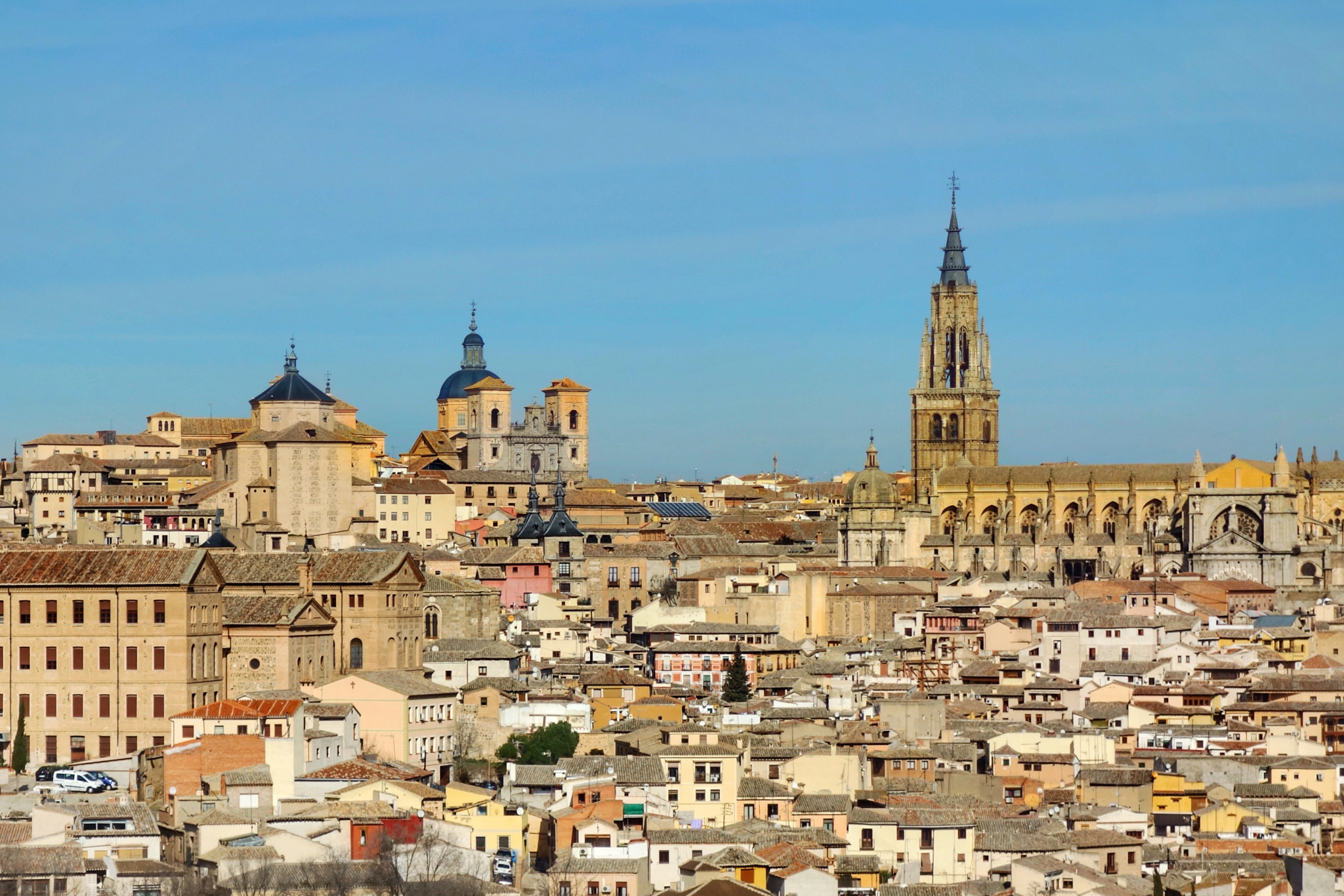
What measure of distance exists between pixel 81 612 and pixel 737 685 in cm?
2038

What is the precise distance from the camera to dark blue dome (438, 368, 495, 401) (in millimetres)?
170625

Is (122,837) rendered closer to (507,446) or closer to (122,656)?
(122,656)

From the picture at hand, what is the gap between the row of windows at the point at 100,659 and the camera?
6150 centimetres

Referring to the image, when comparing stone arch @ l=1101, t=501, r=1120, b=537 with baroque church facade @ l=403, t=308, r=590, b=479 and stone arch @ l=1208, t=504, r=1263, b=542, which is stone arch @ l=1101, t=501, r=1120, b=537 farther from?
baroque church facade @ l=403, t=308, r=590, b=479

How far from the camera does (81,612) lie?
6197 cm

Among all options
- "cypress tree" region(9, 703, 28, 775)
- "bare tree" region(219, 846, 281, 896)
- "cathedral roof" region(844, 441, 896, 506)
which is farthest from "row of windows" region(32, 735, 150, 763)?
"cathedral roof" region(844, 441, 896, 506)

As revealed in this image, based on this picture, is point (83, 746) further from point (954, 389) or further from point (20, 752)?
point (954, 389)

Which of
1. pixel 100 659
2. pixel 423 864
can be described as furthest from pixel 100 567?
pixel 423 864

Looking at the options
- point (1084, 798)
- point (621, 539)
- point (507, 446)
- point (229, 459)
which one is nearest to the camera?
point (1084, 798)

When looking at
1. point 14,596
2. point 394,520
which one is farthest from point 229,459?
point 14,596

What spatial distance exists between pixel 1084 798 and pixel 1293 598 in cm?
4716

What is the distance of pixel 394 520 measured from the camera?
392 ft

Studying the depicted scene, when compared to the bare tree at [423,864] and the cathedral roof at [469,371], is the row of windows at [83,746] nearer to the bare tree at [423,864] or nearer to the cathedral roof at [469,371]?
the bare tree at [423,864]

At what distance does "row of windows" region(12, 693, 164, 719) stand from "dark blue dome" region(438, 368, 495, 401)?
107447mm
